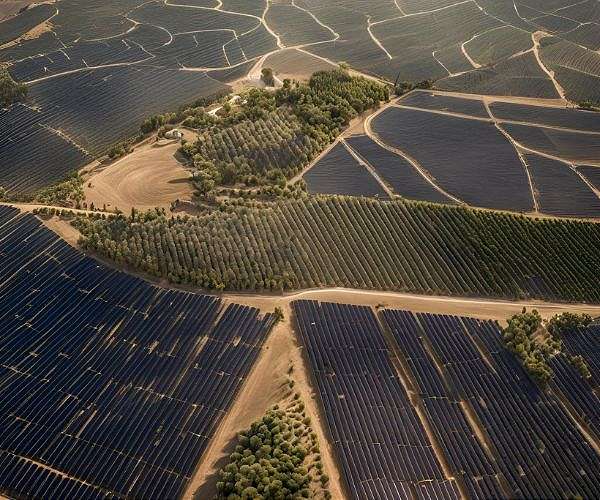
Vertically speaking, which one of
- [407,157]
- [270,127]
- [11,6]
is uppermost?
[11,6]

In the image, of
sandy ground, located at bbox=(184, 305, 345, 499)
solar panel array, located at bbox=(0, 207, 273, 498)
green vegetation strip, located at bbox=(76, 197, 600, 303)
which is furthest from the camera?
green vegetation strip, located at bbox=(76, 197, 600, 303)

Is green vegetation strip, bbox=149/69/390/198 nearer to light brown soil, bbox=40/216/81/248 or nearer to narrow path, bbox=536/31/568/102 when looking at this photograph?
light brown soil, bbox=40/216/81/248

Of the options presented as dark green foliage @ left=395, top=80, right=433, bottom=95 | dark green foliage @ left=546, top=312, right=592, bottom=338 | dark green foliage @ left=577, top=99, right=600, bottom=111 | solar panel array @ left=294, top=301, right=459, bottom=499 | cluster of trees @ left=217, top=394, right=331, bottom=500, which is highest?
dark green foliage @ left=395, top=80, right=433, bottom=95

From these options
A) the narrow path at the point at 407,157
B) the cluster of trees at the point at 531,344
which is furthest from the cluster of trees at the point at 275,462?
the narrow path at the point at 407,157

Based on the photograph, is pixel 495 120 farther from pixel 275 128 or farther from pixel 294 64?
pixel 294 64

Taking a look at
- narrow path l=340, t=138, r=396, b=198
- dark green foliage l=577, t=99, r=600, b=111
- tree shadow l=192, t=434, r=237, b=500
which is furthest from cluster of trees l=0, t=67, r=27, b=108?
dark green foliage l=577, t=99, r=600, b=111

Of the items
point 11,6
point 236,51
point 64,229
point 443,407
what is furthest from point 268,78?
point 443,407

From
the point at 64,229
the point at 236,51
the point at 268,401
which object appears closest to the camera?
the point at 268,401

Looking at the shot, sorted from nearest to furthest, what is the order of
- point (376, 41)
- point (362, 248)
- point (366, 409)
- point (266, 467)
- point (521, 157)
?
point (266, 467), point (366, 409), point (362, 248), point (521, 157), point (376, 41)
